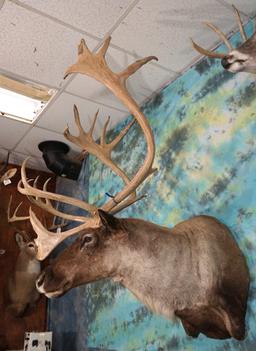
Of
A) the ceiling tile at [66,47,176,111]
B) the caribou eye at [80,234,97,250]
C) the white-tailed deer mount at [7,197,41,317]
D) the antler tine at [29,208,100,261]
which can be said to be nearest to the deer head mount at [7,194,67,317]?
the white-tailed deer mount at [7,197,41,317]

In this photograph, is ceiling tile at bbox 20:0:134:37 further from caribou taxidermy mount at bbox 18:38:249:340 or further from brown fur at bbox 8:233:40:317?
brown fur at bbox 8:233:40:317

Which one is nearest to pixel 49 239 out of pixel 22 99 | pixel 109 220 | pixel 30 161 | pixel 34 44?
pixel 109 220

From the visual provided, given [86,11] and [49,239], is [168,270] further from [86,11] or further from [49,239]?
[86,11]

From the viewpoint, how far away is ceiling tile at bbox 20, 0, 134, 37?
75.3 inches

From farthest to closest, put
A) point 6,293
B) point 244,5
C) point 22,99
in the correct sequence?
1. point 6,293
2. point 22,99
3. point 244,5

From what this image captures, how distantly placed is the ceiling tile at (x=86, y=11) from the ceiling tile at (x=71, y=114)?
748 millimetres

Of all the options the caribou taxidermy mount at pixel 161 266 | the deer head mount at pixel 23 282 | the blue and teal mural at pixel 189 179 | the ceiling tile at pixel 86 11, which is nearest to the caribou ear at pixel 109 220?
the caribou taxidermy mount at pixel 161 266

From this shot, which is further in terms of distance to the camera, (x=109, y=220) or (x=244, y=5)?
(x=244, y=5)

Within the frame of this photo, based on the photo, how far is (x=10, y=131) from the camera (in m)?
3.25

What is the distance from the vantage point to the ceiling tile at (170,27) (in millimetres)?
1968

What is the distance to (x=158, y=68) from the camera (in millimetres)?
2438

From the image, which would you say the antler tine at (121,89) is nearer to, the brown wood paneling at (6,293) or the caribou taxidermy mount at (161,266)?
the caribou taxidermy mount at (161,266)

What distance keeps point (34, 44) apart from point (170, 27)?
0.85 metres

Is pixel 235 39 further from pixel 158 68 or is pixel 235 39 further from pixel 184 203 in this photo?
pixel 184 203
